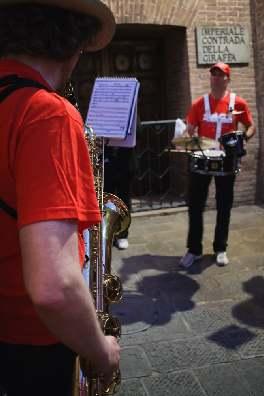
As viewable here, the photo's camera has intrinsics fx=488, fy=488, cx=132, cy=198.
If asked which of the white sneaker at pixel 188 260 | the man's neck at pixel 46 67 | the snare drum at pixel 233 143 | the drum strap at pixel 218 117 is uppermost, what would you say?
the man's neck at pixel 46 67

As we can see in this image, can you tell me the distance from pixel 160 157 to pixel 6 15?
6.51 m

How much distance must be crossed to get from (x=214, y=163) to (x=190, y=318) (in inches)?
55.8

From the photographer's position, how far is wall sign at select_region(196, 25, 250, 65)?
21.6 feet

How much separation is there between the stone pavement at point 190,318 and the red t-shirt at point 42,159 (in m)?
2.02

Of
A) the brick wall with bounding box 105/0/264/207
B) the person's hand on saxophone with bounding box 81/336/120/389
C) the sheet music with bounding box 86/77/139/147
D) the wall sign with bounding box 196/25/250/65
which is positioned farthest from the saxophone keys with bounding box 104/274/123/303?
the wall sign with bounding box 196/25/250/65

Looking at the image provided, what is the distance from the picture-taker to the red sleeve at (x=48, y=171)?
3.67 ft

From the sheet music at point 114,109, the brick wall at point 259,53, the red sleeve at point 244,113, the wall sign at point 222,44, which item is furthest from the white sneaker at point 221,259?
the wall sign at point 222,44

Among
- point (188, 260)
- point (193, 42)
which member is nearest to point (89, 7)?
point (188, 260)

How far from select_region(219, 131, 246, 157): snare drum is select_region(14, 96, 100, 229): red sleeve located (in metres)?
3.32

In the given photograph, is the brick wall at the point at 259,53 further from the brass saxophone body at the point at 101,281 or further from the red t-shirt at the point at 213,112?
the brass saxophone body at the point at 101,281

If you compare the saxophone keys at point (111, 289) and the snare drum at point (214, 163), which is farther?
the snare drum at point (214, 163)

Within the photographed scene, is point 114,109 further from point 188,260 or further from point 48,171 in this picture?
point 48,171

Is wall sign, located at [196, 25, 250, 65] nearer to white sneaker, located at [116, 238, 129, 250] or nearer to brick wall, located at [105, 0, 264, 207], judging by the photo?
brick wall, located at [105, 0, 264, 207]

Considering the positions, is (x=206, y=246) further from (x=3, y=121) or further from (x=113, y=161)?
(x=3, y=121)
